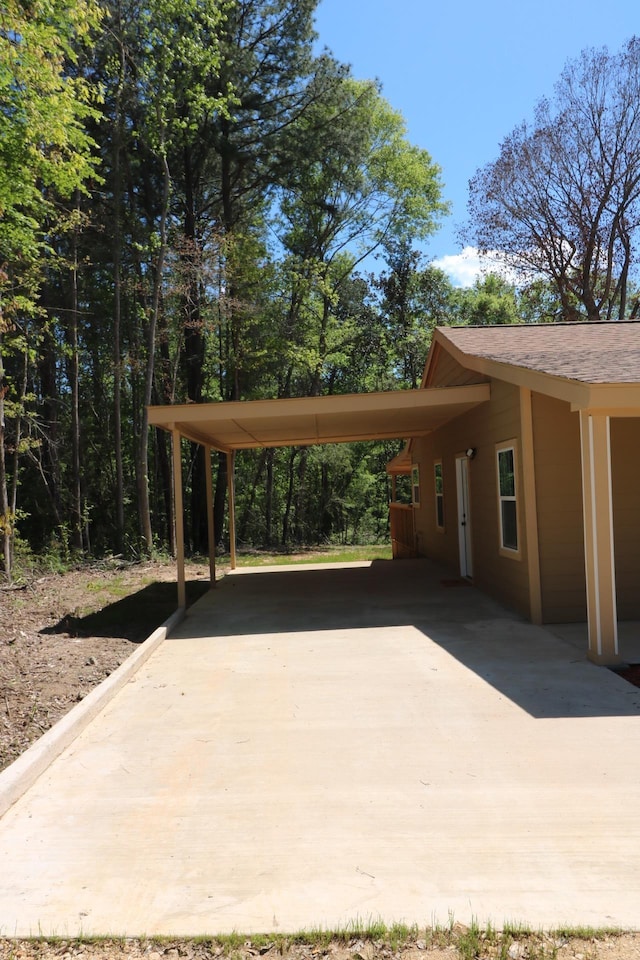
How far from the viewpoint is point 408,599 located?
9414 millimetres

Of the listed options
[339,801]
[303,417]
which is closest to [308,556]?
[303,417]

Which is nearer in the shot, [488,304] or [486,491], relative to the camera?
[486,491]

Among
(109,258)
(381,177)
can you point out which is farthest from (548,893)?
(381,177)

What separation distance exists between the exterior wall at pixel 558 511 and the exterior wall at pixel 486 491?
233mm

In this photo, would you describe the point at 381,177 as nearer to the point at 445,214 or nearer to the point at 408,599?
the point at 445,214

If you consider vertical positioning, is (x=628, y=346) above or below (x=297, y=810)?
above

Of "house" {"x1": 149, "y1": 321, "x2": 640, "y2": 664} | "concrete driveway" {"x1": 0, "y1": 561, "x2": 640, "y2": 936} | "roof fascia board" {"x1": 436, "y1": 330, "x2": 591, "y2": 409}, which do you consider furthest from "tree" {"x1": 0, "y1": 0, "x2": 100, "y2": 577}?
"roof fascia board" {"x1": 436, "y1": 330, "x2": 591, "y2": 409}

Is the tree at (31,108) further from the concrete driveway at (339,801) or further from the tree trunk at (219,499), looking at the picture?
the tree trunk at (219,499)

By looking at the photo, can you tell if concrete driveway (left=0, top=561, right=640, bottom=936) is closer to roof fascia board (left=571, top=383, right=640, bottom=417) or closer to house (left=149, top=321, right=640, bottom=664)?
house (left=149, top=321, right=640, bottom=664)

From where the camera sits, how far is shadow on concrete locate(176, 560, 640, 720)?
194 inches

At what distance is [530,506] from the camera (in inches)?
284

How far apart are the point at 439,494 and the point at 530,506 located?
5.46 metres

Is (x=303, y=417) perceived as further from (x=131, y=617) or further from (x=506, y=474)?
(x=131, y=617)

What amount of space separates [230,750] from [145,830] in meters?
1.01
